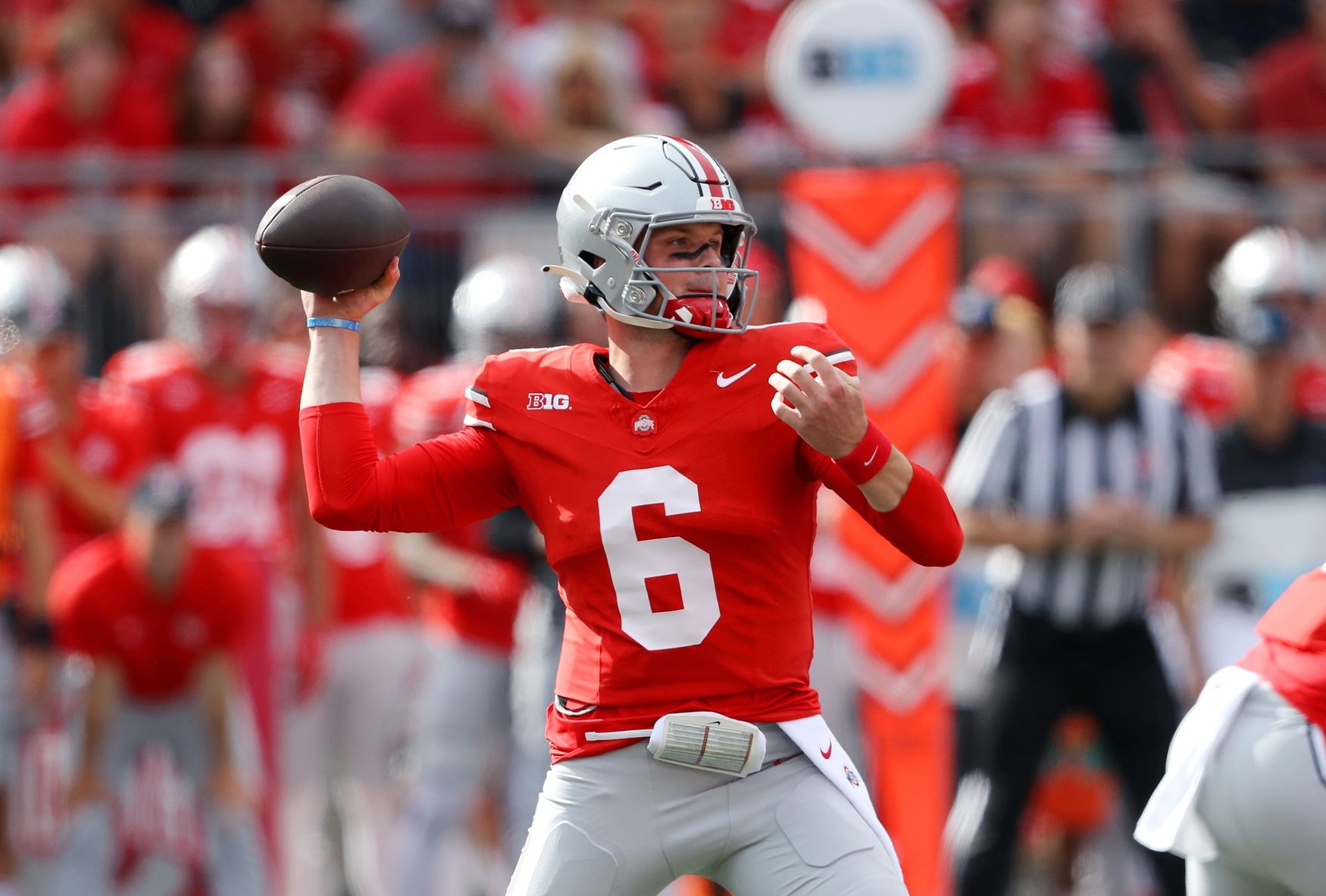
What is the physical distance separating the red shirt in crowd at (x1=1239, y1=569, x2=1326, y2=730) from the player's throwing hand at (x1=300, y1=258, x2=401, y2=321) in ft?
6.21

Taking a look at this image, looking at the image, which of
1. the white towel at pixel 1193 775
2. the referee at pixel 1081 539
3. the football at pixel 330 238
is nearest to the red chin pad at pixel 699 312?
the football at pixel 330 238

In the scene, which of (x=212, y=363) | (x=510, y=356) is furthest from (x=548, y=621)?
(x=510, y=356)

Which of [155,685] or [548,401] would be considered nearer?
[548,401]

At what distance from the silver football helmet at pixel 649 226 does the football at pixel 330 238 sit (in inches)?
13.5

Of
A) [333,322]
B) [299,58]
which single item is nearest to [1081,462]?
[333,322]

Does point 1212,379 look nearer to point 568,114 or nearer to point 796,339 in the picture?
point 568,114

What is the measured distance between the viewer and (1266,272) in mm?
6934

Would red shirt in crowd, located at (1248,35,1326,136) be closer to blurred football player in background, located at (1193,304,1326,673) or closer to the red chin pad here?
blurred football player in background, located at (1193,304,1326,673)

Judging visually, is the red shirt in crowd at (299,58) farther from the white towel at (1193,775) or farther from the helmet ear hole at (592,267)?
the white towel at (1193,775)

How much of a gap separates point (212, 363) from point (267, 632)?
987 millimetres

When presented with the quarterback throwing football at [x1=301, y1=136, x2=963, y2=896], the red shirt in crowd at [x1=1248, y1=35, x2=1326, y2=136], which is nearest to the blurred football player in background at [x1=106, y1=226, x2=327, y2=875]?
the quarterback throwing football at [x1=301, y1=136, x2=963, y2=896]

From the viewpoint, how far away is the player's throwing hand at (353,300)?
3.70 meters

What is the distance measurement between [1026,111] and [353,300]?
5918 millimetres

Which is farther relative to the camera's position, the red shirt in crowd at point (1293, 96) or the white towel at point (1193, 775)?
the red shirt in crowd at point (1293, 96)
